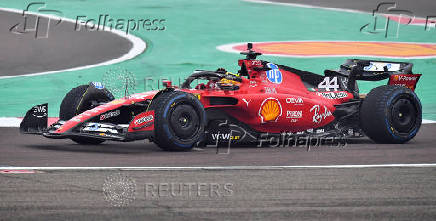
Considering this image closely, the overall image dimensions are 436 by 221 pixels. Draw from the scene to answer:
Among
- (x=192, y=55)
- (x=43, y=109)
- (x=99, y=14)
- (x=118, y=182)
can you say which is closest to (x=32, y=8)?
(x=99, y=14)

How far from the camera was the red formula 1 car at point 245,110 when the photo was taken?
12.3 metres

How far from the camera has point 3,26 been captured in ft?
92.0

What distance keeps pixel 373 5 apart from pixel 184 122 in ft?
75.6

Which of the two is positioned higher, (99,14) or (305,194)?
(99,14)

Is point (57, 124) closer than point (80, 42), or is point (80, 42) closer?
point (57, 124)

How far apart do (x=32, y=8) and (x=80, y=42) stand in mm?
6643

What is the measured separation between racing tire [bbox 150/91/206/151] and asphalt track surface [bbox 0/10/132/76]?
10.4 m

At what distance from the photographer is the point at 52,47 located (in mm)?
25328

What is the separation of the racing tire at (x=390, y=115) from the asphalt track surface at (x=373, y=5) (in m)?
19.3

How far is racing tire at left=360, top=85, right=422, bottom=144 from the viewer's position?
13578 mm

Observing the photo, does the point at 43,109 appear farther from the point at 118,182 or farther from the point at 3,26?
the point at 3,26
